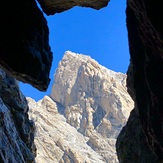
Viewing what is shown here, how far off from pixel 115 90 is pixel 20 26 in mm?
184254

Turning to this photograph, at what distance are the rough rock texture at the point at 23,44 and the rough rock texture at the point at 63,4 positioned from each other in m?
1.36

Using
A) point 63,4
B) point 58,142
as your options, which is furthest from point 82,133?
point 63,4

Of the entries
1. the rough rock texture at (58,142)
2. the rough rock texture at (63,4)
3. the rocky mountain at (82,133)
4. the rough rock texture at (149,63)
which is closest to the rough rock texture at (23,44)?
the rough rock texture at (63,4)

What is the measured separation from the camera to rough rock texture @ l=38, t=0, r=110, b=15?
1873 cm

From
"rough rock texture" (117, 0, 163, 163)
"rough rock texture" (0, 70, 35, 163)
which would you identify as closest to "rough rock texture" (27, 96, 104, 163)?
"rough rock texture" (0, 70, 35, 163)

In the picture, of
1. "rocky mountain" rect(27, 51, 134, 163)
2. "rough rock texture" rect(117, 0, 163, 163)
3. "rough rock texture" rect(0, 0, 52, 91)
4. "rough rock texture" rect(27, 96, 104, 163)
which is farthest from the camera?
"rocky mountain" rect(27, 51, 134, 163)

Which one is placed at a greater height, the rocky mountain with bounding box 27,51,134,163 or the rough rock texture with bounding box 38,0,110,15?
the rocky mountain with bounding box 27,51,134,163

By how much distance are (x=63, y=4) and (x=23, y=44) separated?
15.2 feet

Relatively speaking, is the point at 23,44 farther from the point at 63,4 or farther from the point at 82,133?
the point at 82,133

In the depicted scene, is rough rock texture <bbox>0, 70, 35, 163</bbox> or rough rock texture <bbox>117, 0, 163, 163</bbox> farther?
rough rock texture <bbox>0, 70, 35, 163</bbox>

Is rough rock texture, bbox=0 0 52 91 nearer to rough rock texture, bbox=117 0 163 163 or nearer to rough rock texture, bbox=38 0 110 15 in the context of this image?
rough rock texture, bbox=38 0 110 15

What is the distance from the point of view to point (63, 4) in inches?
752

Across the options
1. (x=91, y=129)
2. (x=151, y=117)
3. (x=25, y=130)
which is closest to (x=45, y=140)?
(x=91, y=129)

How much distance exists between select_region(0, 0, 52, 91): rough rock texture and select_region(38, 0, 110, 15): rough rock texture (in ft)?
4.48
